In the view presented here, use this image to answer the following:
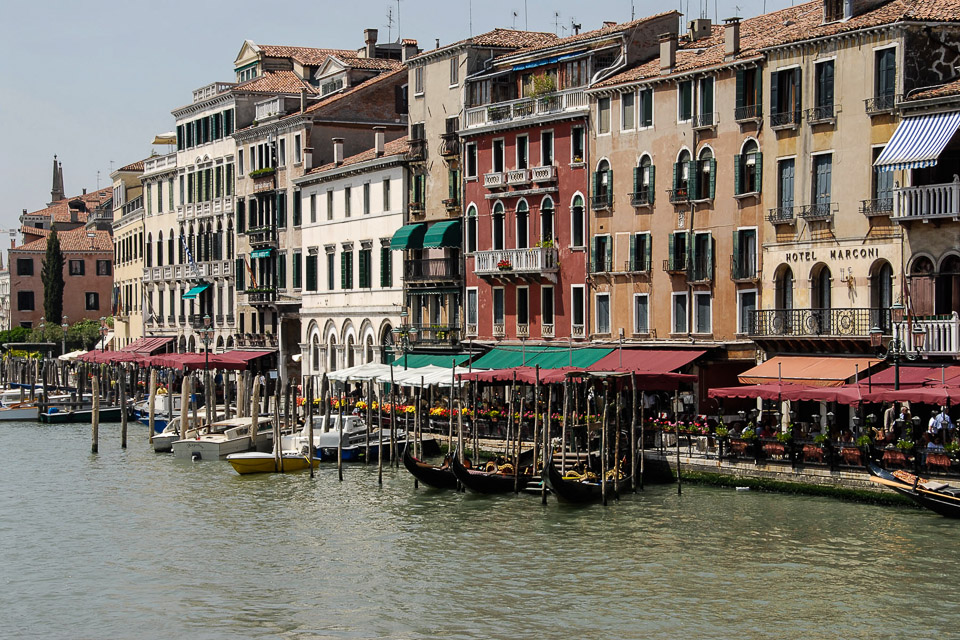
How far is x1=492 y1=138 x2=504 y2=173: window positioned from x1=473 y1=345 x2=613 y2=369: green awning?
5.83 m

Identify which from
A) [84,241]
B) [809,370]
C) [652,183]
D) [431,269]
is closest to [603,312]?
[652,183]

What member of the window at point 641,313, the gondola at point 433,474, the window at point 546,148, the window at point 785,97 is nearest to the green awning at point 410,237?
the window at point 546,148

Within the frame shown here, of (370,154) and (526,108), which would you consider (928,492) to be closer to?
(526,108)

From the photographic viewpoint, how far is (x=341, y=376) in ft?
165

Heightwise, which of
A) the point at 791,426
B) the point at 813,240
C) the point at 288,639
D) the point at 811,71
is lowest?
the point at 288,639

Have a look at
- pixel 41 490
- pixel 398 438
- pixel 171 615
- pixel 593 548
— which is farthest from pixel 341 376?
pixel 171 615

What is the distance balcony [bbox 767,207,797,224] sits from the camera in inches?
1545

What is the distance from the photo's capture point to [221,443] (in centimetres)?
4672

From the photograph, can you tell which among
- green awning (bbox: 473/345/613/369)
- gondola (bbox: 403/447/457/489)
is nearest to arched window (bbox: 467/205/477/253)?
green awning (bbox: 473/345/613/369)

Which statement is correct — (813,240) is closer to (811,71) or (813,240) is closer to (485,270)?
(811,71)

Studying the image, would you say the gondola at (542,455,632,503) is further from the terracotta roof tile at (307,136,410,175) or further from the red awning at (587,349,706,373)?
the terracotta roof tile at (307,136,410,175)

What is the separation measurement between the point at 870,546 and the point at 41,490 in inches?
847

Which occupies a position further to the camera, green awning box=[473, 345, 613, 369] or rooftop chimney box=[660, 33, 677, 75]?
green awning box=[473, 345, 613, 369]

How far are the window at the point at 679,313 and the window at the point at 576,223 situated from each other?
4.57m
